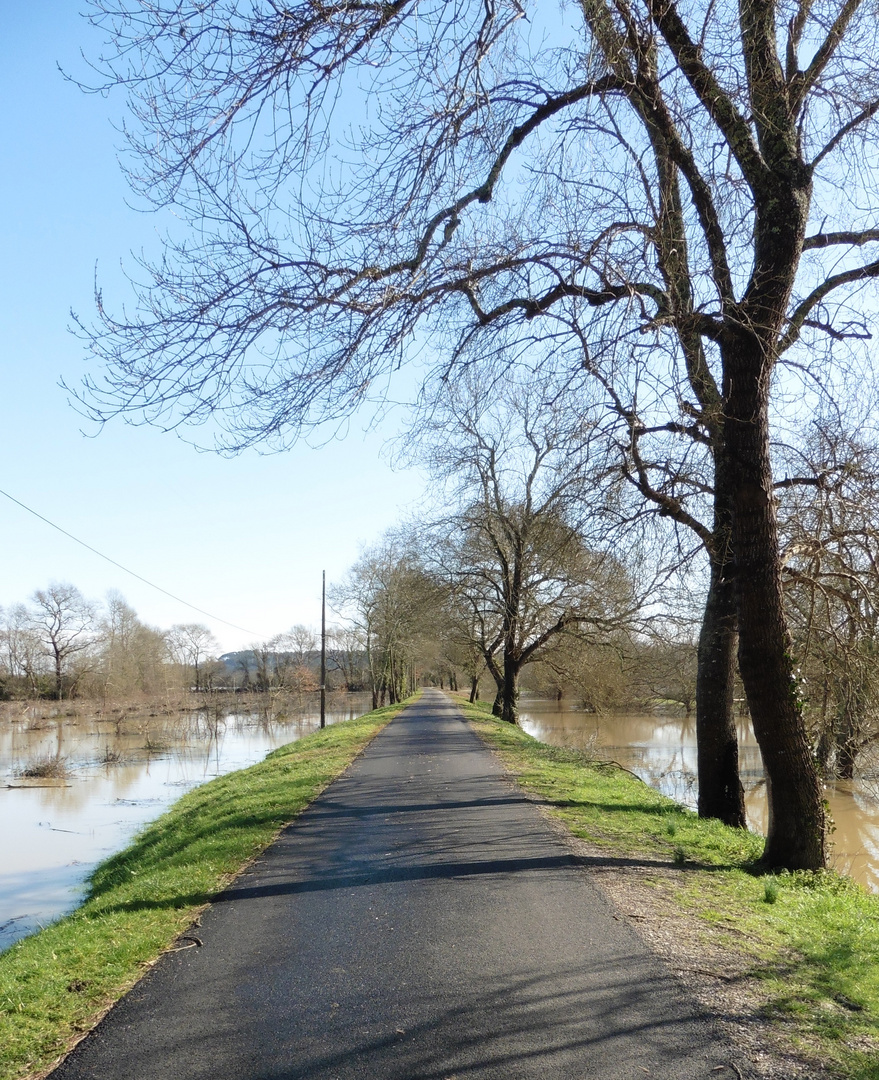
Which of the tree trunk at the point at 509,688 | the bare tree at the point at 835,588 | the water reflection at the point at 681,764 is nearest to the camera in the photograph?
the bare tree at the point at 835,588

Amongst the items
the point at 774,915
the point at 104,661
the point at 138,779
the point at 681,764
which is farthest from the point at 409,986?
the point at 104,661

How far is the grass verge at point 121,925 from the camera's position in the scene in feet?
14.5

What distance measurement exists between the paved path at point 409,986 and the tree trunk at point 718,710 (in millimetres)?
3655

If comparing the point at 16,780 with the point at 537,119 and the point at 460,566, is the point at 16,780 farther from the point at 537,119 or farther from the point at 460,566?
the point at 537,119

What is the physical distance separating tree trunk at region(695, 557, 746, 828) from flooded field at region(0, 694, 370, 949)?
29.5ft

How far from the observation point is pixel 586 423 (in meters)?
8.17

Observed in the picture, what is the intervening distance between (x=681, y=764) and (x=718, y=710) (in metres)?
18.3

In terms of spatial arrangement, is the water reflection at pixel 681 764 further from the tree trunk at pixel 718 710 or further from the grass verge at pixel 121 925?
the grass verge at pixel 121 925

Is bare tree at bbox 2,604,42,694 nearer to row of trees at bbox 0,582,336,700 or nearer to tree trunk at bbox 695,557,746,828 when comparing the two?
row of trees at bbox 0,582,336,700

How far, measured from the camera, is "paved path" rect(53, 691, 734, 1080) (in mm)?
3807

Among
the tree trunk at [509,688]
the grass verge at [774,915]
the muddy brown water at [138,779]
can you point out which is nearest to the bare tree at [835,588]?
the grass verge at [774,915]

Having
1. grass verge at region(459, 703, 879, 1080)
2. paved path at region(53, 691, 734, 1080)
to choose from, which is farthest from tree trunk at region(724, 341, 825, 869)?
paved path at region(53, 691, 734, 1080)

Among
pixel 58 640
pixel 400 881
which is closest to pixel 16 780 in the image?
pixel 400 881

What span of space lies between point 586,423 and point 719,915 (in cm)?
468
